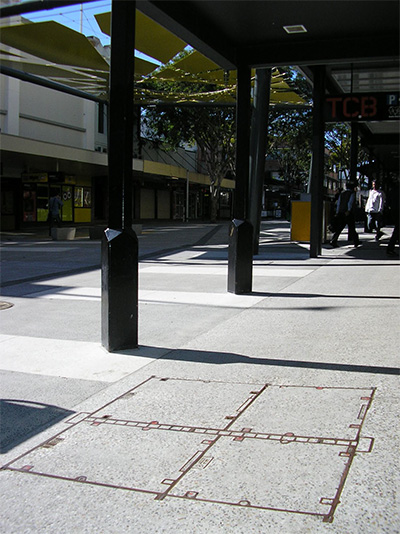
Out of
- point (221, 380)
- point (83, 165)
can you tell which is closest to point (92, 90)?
point (83, 165)

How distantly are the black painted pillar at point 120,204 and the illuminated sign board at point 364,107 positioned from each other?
6.44 m

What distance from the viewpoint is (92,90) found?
68.2 feet

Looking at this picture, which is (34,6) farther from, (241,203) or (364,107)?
(364,107)

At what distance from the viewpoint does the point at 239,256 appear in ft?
30.7

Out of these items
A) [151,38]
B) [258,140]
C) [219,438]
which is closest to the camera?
[219,438]

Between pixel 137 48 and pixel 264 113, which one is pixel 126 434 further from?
pixel 264 113

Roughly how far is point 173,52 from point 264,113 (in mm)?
3165

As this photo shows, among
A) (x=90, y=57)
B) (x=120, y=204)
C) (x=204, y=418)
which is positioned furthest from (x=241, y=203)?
(x=90, y=57)

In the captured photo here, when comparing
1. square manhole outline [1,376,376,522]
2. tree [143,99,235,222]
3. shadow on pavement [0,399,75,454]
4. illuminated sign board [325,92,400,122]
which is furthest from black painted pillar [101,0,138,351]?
tree [143,99,235,222]

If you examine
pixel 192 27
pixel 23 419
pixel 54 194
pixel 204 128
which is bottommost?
pixel 23 419

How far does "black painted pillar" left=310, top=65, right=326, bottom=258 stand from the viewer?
14.9m

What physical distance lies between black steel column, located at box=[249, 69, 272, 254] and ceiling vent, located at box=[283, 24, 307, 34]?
7039mm

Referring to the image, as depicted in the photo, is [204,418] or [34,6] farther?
[34,6]

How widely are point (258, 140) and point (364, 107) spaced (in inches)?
201
